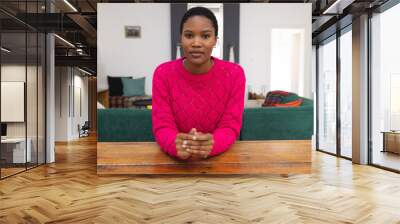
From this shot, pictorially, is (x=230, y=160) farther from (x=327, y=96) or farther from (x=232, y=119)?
(x=327, y=96)

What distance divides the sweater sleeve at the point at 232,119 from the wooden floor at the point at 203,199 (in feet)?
1.96

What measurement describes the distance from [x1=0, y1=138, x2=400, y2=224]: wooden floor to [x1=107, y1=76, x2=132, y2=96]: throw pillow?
1070mm

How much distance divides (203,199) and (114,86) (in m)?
1.95

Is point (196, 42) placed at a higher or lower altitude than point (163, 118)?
higher

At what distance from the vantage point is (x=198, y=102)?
6.41ft

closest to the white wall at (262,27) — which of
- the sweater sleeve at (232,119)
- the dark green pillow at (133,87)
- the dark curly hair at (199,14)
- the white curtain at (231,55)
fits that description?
the white curtain at (231,55)

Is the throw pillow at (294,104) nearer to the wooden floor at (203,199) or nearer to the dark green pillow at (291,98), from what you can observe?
the dark green pillow at (291,98)

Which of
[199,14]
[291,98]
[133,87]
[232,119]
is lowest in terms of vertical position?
[232,119]

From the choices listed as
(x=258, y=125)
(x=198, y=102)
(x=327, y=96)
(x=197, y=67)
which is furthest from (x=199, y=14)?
(x=327, y=96)

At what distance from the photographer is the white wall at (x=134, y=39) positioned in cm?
238

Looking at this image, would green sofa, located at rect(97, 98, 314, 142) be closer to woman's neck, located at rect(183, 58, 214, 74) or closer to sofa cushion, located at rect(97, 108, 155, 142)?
sofa cushion, located at rect(97, 108, 155, 142)

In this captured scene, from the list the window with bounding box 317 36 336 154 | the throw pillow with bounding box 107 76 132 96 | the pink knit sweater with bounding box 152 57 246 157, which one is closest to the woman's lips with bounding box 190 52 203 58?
the pink knit sweater with bounding box 152 57 246 157

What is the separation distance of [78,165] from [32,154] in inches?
38.1

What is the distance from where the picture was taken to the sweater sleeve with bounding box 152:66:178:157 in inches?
74.9
